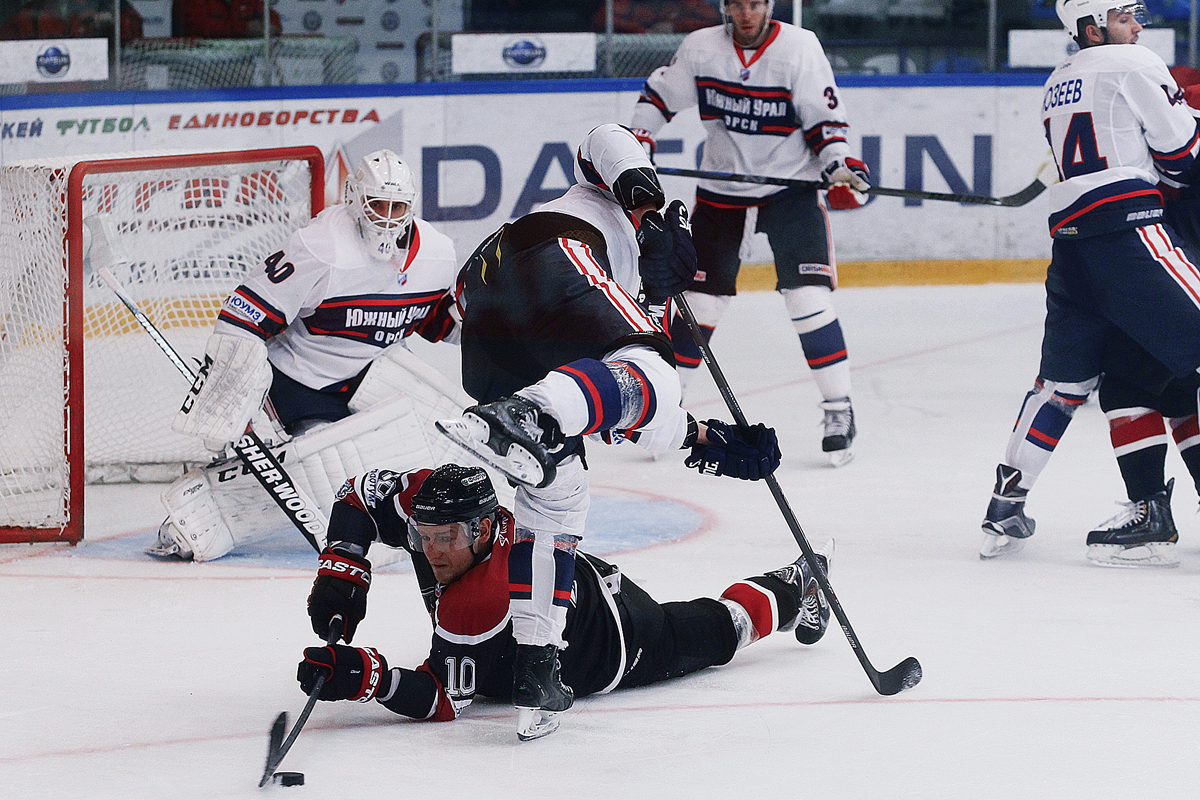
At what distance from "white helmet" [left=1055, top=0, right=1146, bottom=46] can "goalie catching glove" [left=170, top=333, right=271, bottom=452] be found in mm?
1802

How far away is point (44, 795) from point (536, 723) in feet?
2.16

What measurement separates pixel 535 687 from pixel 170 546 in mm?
1514

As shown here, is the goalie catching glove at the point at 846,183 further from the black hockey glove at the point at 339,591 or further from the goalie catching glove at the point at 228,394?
the black hockey glove at the point at 339,591

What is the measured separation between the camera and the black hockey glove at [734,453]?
222 cm

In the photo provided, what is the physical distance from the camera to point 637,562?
11.6 ft

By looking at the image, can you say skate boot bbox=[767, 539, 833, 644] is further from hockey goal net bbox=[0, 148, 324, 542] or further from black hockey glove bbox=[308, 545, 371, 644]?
hockey goal net bbox=[0, 148, 324, 542]

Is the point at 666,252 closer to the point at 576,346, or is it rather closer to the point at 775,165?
the point at 576,346

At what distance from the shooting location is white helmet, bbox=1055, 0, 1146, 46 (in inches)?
134

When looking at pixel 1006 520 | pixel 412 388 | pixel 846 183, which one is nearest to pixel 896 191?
pixel 846 183

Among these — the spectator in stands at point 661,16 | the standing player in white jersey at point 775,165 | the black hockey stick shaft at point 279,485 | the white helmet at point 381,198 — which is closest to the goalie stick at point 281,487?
the black hockey stick shaft at point 279,485

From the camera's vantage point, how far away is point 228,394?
3410mm

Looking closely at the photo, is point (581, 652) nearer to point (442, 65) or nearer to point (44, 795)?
point (44, 795)

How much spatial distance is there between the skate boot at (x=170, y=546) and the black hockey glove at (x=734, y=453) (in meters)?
1.65

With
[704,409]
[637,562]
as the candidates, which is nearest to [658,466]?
[704,409]
